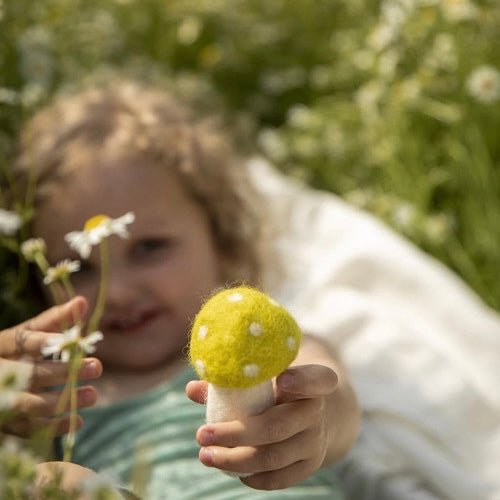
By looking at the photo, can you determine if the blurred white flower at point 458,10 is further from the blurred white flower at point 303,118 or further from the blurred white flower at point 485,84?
the blurred white flower at point 303,118

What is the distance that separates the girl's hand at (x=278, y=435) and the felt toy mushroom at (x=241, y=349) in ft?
0.03

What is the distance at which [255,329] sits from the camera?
0.60m

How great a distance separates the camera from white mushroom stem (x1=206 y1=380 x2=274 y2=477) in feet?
2.03

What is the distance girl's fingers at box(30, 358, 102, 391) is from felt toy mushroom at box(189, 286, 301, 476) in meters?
0.10

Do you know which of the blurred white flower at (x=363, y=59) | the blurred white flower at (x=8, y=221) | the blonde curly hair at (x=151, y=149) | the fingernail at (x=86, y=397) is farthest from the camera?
the blurred white flower at (x=363, y=59)

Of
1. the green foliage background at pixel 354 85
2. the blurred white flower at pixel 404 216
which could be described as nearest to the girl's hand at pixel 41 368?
the green foliage background at pixel 354 85

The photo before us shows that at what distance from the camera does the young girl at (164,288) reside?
0.66 meters

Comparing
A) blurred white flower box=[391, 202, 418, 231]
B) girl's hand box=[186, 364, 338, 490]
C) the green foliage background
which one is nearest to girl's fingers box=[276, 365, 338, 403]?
girl's hand box=[186, 364, 338, 490]

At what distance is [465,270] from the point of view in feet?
5.00

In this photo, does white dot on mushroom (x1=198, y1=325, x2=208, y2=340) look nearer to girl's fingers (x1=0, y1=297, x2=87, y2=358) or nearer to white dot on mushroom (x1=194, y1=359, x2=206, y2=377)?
white dot on mushroom (x1=194, y1=359, x2=206, y2=377)

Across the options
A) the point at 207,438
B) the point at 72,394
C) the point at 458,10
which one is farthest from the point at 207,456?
the point at 458,10

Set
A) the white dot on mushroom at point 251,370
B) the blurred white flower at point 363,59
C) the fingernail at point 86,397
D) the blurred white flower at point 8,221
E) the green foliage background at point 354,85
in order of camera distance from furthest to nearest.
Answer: the blurred white flower at point 363,59 → the green foliage background at point 354,85 → the blurred white flower at point 8,221 → the fingernail at point 86,397 → the white dot on mushroom at point 251,370

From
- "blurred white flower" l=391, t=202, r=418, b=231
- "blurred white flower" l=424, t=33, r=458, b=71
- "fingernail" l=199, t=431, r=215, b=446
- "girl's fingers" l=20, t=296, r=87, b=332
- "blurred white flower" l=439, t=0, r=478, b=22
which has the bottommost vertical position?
"fingernail" l=199, t=431, r=215, b=446

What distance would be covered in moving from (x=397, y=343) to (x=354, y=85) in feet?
2.25
